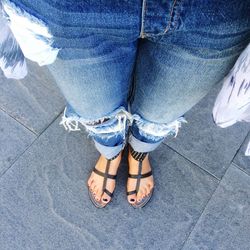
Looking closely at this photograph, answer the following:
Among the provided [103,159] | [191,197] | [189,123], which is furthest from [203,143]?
[103,159]

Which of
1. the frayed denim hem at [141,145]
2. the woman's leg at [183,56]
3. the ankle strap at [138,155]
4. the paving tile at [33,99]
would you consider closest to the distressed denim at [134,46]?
the woman's leg at [183,56]

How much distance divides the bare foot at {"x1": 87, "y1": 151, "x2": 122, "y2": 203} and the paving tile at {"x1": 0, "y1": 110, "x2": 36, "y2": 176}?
0.30 metres

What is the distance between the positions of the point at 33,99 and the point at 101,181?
0.47m

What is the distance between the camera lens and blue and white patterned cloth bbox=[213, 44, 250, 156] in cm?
58

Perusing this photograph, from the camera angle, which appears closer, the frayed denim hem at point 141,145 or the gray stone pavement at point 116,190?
the frayed denim hem at point 141,145

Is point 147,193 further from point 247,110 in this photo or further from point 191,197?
point 247,110

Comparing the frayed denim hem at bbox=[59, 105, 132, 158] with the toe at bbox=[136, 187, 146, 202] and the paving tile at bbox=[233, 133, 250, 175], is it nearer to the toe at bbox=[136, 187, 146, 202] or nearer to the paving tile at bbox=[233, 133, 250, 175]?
the toe at bbox=[136, 187, 146, 202]

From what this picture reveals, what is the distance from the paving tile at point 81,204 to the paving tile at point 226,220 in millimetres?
34

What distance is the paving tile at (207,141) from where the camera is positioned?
1357 mm

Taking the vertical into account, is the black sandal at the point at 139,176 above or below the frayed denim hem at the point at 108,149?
below

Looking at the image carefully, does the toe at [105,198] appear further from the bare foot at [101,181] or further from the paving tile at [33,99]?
the paving tile at [33,99]

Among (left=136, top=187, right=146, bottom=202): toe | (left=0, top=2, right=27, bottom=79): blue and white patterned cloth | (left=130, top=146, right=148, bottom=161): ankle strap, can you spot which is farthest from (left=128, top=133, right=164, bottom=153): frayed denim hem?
(left=0, top=2, right=27, bottom=79): blue and white patterned cloth

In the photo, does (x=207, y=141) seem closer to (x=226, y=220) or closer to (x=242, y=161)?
(x=242, y=161)

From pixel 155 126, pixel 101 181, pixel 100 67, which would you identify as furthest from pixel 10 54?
pixel 101 181
